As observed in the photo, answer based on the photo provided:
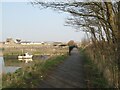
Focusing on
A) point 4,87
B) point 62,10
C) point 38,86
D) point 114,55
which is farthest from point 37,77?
point 114,55

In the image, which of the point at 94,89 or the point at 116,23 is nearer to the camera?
the point at 116,23

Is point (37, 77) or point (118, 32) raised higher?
point (118, 32)

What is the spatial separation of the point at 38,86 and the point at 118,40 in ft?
16.1

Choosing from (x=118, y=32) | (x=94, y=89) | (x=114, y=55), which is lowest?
(x=94, y=89)

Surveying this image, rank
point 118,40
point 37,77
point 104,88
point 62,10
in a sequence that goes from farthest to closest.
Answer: point 37,77 < point 104,88 < point 62,10 < point 118,40

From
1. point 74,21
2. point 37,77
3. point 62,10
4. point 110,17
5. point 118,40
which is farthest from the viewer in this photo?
point 74,21

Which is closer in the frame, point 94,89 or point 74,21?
point 94,89

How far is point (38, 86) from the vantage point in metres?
12.6

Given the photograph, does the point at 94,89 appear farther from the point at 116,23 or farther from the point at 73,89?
the point at 116,23

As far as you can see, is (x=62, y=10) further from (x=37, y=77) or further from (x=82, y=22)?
(x=82, y=22)

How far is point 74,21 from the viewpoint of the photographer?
2162cm

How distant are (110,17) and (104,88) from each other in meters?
3.58

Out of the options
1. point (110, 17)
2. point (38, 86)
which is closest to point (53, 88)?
point (38, 86)

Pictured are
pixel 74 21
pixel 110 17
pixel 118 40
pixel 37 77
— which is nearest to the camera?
pixel 118 40
